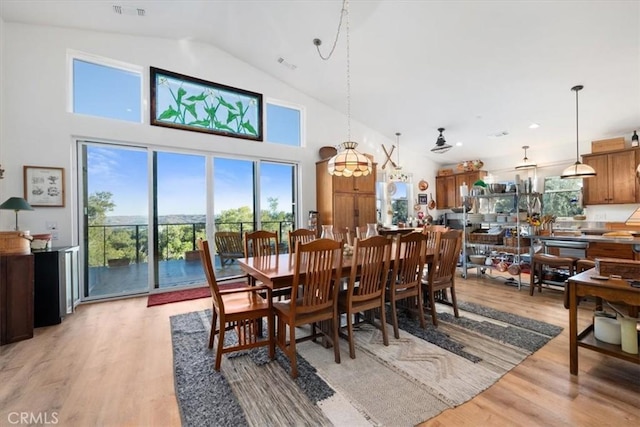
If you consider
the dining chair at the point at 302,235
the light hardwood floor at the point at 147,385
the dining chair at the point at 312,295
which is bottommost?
the light hardwood floor at the point at 147,385

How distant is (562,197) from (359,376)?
650 centimetres

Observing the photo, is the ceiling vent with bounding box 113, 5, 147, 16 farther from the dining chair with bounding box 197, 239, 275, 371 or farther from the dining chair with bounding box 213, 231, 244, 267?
the dining chair with bounding box 197, 239, 275, 371

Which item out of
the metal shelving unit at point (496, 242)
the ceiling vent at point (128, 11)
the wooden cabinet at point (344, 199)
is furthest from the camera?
the wooden cabinet at point (344, 199)

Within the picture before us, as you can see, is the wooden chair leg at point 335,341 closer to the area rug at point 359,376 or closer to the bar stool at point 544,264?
the area rug at point 359,376

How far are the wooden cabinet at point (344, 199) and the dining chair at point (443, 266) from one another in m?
2.43

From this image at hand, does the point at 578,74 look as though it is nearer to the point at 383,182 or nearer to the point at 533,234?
the point at 533,234

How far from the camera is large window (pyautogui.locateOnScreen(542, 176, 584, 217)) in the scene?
580 cm

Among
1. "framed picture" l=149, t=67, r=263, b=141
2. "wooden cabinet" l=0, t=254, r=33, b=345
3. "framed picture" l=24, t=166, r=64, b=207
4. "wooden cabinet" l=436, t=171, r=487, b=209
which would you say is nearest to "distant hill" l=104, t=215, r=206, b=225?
"framed picture" l=24, t=166, r=64, b=207

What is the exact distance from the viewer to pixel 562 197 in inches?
237

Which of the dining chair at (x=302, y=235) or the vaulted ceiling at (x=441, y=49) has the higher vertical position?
the vaulted ceiling at (x=441, y=49)

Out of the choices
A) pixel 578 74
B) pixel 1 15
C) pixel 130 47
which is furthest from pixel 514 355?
pixel 1 15

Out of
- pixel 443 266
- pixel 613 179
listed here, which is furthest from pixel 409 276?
pixel 613 179

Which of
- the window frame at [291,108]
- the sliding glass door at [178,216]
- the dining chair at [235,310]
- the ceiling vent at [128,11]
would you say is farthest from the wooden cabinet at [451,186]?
the ceiling vent at [128,11]

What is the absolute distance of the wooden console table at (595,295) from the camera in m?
1.85
